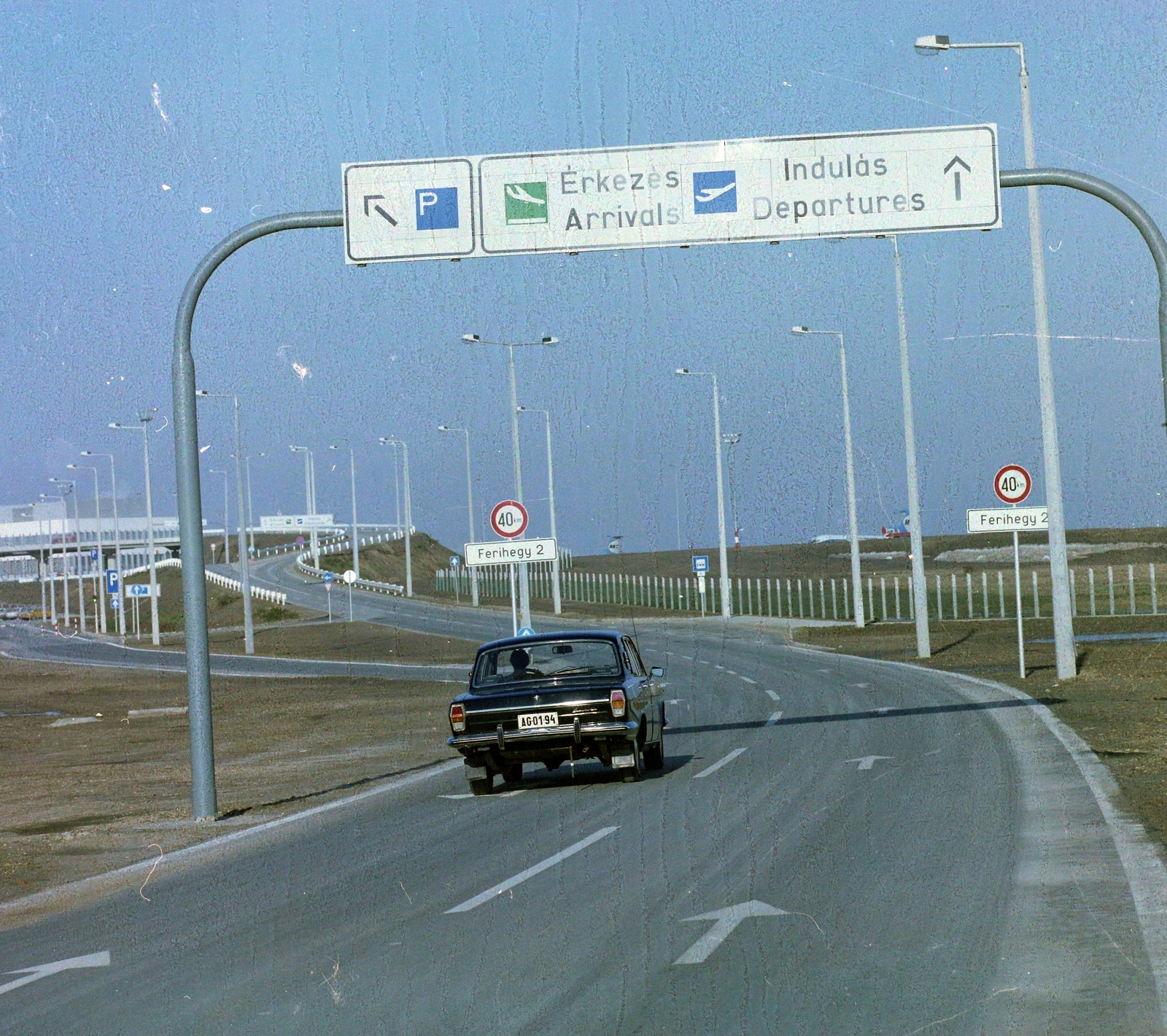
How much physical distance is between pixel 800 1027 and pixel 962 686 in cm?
2482

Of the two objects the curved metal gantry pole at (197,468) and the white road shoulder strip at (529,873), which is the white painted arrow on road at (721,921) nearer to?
the white road shoulder strip at (529,873)

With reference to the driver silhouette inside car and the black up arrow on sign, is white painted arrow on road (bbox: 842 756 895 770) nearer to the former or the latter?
the driver silhouette inside car

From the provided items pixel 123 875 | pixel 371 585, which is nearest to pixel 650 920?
pixel 123 875

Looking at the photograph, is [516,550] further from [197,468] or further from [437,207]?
[437,207]

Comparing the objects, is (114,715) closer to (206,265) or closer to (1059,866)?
(206,265)

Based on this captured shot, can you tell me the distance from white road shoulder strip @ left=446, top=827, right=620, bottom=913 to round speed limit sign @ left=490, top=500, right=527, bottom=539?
17308mm

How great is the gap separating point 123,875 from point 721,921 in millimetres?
5888

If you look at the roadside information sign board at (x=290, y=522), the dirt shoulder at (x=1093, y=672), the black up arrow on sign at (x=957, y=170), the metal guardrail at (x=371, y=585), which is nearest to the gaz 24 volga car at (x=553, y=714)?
the dirt shoulder at (x=1093, y=672)

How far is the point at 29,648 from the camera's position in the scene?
271 feet

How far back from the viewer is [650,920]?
9086 mm

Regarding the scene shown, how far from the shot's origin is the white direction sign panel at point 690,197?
15.7 m

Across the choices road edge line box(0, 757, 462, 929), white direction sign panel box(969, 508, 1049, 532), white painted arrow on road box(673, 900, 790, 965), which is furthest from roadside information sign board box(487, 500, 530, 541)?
white painted arrow on road box(673, 900, 790, 965)

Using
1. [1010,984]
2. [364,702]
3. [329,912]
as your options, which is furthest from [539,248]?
[364,702]

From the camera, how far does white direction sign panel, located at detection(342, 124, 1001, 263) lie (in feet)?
51.4
